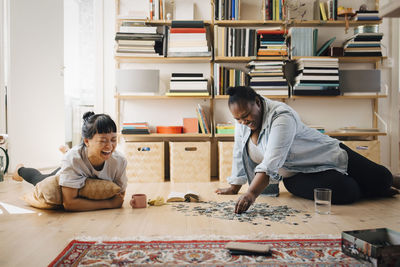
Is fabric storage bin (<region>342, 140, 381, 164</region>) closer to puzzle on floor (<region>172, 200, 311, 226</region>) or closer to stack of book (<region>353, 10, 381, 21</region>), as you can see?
stack of book (<region>353, 10, 381, 21</region>)

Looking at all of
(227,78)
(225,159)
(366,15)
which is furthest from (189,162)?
(366,15)

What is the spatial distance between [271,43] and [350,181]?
1722 mm

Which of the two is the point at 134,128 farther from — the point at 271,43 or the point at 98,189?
the point at 271,43

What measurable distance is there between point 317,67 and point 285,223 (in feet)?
6.71

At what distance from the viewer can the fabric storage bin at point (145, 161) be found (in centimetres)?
334


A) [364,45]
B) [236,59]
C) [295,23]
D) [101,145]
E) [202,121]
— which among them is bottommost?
[101,145]

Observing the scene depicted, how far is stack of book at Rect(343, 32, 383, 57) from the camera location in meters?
3.46

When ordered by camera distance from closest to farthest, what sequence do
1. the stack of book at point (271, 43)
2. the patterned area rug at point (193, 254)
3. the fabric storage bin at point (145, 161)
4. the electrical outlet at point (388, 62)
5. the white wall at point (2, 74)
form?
the patterned area rug at point (193, 254) < the fabric storage bin at point (145, 161) < the stack of book at point (271, 43) < the white wall at point (2, 74) < the electrical outlet at point (388, 62)

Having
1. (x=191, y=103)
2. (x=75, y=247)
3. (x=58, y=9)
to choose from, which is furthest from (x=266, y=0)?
(x=75, y=247)

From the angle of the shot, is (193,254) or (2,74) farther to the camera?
(2,74)

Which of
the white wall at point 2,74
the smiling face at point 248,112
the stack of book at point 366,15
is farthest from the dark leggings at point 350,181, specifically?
the white wall at point 2,74

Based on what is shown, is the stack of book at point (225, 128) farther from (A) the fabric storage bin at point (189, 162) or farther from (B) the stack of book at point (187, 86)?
(B) the stack of book at point (187, 86)

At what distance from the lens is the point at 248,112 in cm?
203

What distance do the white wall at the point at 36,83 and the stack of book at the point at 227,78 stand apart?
186 cm
